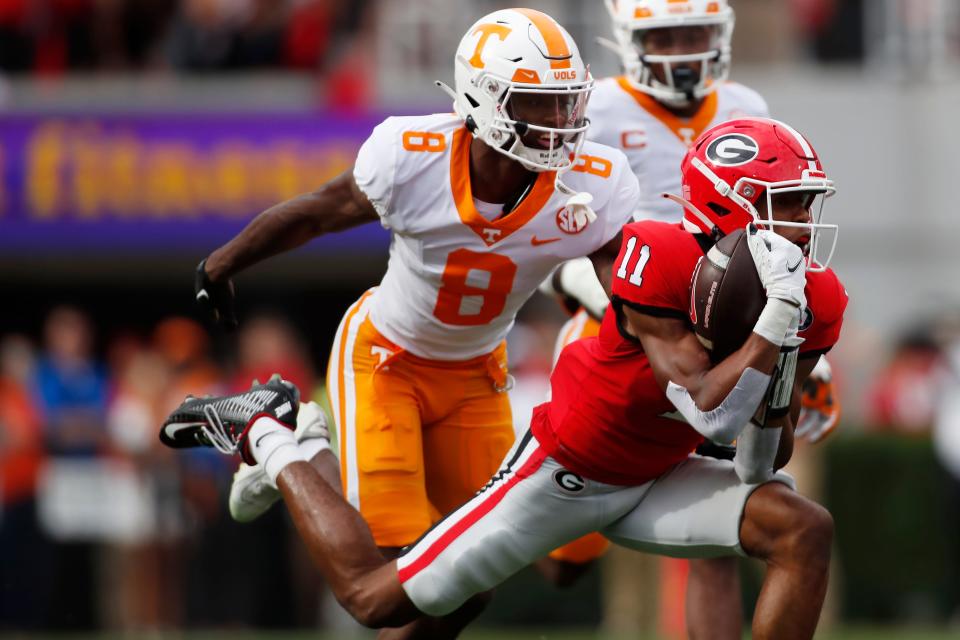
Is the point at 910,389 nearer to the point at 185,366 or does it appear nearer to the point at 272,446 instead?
the point at 185,366

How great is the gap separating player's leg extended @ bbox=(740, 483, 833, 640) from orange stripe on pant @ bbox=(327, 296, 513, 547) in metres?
1.22

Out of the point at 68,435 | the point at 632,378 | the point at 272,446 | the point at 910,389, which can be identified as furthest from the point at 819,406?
the point at 68,435

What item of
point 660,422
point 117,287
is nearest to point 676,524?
point 660,422

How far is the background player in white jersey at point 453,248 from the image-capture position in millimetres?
5590

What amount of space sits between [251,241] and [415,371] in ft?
2.26

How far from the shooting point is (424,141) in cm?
564

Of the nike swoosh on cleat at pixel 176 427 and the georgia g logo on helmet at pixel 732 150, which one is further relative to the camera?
the nike swoosh on cleat at pixel 176 427

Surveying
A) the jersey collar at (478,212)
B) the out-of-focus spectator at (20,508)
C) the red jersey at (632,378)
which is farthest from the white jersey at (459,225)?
the out-of-focus spectator at (20,508)

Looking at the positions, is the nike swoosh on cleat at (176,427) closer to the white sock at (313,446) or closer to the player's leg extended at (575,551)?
the white sock at (313,446)

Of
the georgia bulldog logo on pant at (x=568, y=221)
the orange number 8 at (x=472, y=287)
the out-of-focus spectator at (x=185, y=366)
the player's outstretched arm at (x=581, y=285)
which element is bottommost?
the out-of-focus spectator at (x=185, y=366)

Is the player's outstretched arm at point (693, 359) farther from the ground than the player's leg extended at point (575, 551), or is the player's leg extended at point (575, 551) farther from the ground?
the player's outstretched arm at point (693, 359)

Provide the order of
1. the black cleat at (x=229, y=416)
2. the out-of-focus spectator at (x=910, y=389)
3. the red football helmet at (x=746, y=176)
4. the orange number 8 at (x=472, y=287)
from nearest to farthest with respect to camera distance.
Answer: the red football helmet at (x=746, y=176) < the orange number 8 at (x=472, y=287) < the black cleat at (x=229, y=416) < the out-of-focus spectator at (x=910, y=389)

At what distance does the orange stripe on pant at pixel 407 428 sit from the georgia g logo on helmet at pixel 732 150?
1.29 meters

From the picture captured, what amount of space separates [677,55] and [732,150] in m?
1.28
